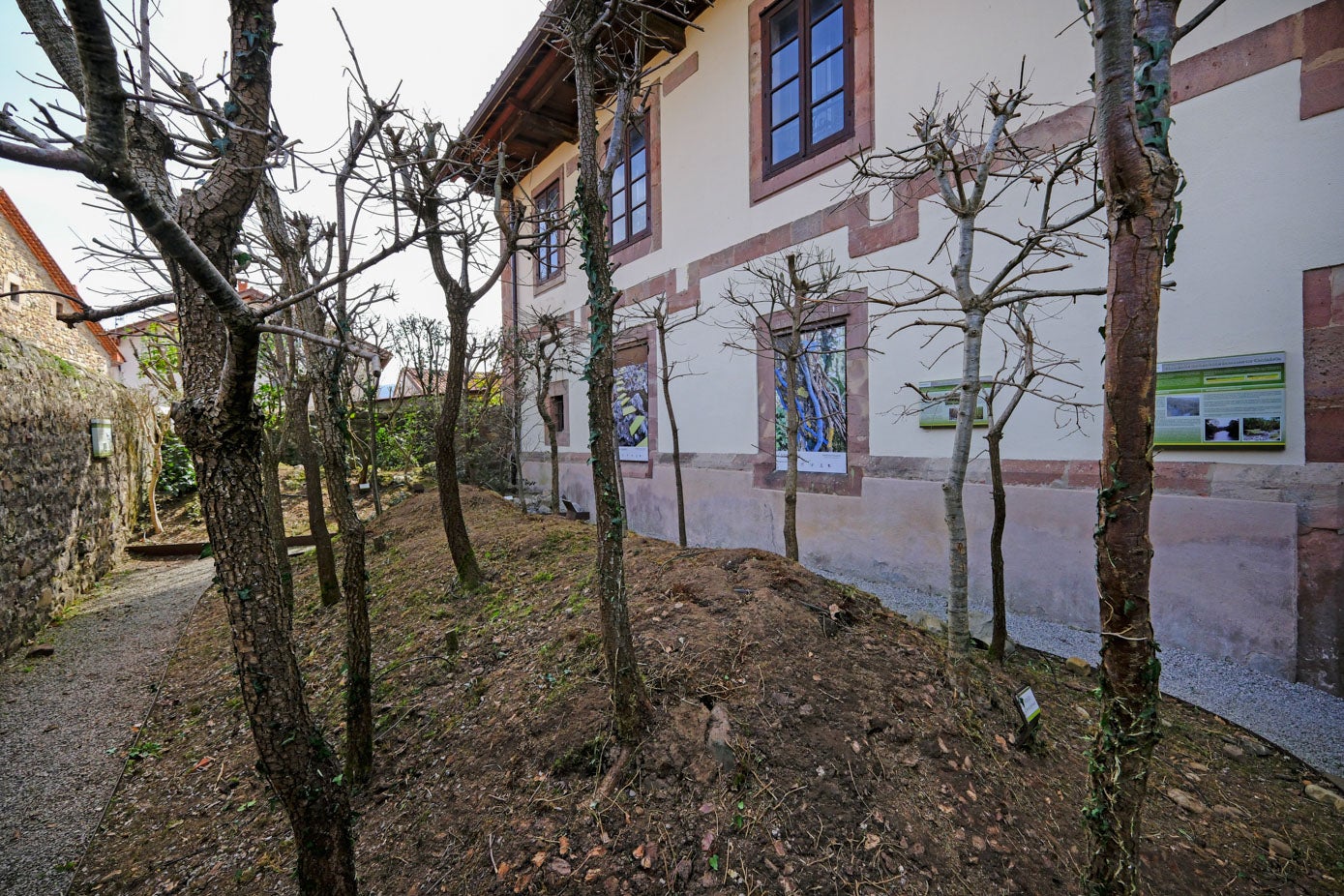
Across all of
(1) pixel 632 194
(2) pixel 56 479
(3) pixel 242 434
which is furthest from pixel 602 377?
(1) pixel 632 194

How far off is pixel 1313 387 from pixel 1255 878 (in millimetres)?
2690

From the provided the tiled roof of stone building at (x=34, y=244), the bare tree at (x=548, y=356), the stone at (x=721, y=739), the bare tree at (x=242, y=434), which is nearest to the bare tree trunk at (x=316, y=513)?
the bare tree at (x=548, y=356)

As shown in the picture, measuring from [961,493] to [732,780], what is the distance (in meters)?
1.58

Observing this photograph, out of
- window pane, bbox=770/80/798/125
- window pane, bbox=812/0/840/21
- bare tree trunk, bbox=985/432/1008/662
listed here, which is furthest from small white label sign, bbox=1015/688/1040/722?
window pane, bbox=812/0/840/21

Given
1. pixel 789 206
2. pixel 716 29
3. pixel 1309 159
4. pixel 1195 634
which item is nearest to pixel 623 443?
pixel 789 206

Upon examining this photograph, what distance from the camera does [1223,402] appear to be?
11.3 feet

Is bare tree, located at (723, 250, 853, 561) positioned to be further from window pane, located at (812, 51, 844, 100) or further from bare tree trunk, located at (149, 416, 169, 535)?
bare tree trunk, located at (149, 416, 169, 535)

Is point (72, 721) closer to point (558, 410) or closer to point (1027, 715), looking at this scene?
point (1027, 715)

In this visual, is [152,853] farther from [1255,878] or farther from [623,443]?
[623,443]

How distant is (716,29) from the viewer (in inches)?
271

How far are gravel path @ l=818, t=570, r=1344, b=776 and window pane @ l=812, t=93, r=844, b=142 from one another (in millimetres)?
5005

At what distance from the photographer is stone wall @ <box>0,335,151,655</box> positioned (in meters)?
4.75

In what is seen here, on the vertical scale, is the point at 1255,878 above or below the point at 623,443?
below

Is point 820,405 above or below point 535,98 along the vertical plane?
below
